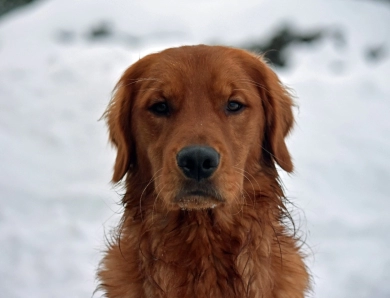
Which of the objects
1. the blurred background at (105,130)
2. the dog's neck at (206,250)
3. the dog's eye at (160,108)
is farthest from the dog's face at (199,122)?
the blurred background at (105,130)

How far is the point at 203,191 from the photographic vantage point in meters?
3.29

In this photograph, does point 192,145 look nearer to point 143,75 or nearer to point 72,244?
point 143,75

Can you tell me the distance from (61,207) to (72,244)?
0.85 metres

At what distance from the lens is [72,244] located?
6016mm

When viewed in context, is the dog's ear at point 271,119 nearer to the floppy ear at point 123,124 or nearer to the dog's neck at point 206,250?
the dog's neck at point 206,250

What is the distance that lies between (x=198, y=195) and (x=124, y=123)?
0.93 m

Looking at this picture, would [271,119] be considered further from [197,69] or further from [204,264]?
[204,264]

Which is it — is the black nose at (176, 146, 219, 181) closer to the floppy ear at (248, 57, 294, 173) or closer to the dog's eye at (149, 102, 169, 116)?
the dog's eye at (149, 102, 169, 116)

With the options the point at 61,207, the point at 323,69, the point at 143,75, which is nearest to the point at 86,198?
the point at 61,207

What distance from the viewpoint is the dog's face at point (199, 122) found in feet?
10.8

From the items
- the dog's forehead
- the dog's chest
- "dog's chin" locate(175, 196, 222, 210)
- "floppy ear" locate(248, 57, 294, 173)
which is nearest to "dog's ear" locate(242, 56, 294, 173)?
"floppy ear" locate(248, 57, 294, 173)

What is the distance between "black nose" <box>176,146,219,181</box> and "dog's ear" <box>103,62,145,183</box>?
0.76 m

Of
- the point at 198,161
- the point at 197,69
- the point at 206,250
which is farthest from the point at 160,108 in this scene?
the point at 206,250

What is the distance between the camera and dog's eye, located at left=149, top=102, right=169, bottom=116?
143 inches
